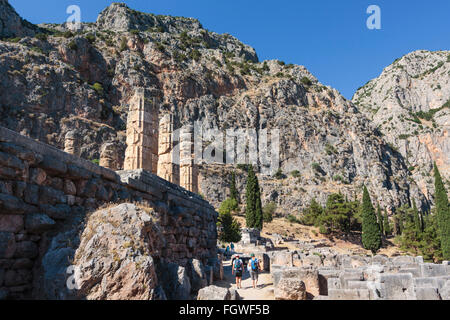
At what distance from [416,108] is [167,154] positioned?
113318 mm

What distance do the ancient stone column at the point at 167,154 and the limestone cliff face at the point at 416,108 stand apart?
86.8 meters

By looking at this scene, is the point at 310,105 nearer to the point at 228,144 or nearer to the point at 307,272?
the point at 228,144

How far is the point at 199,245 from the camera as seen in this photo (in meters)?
11.4

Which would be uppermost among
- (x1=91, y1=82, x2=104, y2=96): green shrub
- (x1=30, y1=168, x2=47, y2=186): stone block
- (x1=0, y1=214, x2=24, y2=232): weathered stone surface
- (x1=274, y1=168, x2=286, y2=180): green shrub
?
(x1=91, y1=82, x2=104, y2=96): green shrub

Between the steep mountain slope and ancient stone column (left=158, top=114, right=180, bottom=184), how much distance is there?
33.3 metres

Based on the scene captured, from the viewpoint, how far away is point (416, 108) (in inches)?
4144

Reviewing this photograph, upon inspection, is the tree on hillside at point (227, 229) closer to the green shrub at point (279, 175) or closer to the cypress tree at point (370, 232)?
the cypress tree at point (370, 232)

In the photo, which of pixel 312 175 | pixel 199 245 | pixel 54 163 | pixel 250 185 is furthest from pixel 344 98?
pixel 54 163

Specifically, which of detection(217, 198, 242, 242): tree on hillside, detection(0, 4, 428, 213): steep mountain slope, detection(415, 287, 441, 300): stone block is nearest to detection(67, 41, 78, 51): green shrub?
detection(0, 4, 428, 213): steep mountain slope

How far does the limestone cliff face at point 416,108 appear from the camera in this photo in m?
88.9

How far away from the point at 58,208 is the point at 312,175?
65348 millimetres

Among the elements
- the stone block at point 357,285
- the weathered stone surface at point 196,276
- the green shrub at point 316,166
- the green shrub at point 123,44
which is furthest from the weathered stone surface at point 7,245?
the green shrub at point 316,166

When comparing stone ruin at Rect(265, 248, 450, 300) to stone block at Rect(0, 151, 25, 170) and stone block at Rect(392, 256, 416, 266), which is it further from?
stone block at Rect(0, 151, 25, 170)

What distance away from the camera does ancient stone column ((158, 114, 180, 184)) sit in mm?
12812
